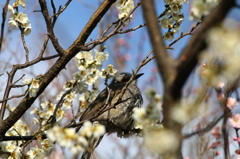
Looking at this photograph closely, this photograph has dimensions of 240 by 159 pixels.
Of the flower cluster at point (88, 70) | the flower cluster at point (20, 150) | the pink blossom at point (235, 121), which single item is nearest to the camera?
the pink blossom at point (235, 121)

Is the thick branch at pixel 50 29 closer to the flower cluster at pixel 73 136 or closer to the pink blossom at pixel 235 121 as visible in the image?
the flower cluster at pixel 73 136

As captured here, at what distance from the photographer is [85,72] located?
9.58ft

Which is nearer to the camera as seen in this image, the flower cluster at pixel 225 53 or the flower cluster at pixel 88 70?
the flower cluster at pixel 225 53

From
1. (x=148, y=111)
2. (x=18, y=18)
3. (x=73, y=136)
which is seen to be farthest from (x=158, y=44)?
(x=18, y=18)

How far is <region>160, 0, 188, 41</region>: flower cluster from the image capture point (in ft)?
9.17

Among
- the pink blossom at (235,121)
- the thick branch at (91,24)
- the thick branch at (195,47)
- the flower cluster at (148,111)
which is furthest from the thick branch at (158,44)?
the thick branch at (91,24)

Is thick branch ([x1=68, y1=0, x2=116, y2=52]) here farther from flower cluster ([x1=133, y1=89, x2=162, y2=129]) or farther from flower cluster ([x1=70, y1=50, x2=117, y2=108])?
flower cluster ([x1=133, y1=89, x2=162, y2=129])

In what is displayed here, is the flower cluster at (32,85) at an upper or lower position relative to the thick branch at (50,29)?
lower

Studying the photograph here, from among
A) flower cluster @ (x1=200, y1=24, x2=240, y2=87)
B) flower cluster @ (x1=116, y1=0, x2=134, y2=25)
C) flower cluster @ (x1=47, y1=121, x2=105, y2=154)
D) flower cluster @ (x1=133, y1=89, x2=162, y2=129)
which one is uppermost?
flower cluster @ (x1=116, y1=0, x2=134, y2=25)

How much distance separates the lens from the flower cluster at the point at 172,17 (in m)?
2.79

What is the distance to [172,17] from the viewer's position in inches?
112

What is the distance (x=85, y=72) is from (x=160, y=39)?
165cm

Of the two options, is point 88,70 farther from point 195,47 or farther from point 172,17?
point 195,47

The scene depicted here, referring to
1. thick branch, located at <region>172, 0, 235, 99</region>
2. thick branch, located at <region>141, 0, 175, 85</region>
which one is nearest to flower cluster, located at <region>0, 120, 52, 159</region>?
thick branch, located at <region>141, 0, 175, 85</region>
